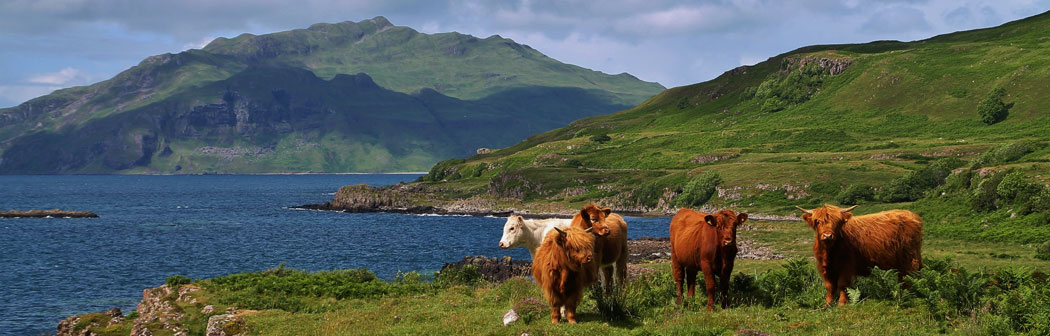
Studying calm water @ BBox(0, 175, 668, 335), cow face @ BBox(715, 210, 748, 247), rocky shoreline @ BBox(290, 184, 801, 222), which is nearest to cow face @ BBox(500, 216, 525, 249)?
cow face @ BBox(715, 210, 748, 247)

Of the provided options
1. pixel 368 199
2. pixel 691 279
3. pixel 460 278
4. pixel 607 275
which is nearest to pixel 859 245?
pixel 691 279

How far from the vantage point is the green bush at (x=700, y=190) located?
144 meters

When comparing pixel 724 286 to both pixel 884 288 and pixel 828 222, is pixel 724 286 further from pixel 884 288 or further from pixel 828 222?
pixel 884 288

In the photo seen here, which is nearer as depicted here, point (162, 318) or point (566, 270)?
point (566, 270)

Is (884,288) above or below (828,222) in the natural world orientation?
below

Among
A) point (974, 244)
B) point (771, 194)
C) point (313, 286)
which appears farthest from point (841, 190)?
point (313, 286)

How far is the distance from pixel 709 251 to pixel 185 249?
97.2m

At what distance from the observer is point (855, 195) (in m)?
118

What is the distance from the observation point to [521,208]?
167 m

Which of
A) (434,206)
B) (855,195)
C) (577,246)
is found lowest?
(434,206)

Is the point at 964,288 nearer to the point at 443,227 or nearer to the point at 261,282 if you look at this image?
the point at 261,282

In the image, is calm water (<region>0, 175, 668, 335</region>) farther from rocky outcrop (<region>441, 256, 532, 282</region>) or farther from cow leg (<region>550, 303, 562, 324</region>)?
cow leg (<region>550, 303, 562, 324</region>)

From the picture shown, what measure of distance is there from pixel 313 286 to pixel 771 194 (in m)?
116

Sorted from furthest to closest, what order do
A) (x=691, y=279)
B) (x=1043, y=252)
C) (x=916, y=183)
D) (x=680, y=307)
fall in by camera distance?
(x=916, y=183) < (x=1043, y=252) < (x=691, y=279) < (x=680, y=307)
